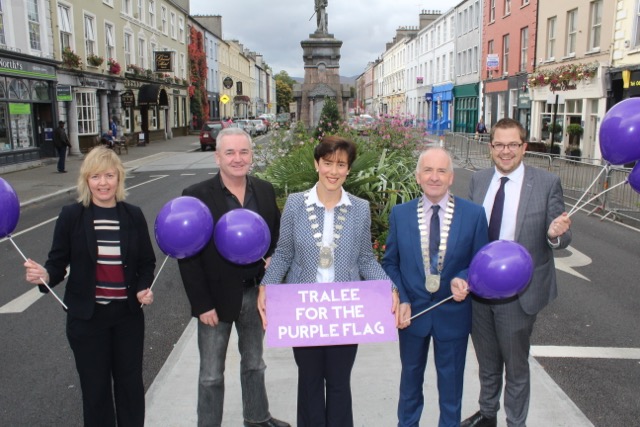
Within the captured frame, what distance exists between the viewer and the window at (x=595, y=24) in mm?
20844

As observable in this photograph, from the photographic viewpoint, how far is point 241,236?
2.85 m

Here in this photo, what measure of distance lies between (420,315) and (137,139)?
34130mm

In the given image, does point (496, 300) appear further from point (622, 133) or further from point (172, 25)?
point (172, 25)

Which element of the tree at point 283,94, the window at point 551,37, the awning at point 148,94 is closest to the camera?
the window at point 551,37

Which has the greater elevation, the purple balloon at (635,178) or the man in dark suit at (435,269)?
the purple balloon at (635,178)

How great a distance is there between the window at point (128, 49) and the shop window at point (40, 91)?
10.8 m

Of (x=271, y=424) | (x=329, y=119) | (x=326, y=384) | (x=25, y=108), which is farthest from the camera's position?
(x=25, y=108)

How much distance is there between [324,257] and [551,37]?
2638 cm

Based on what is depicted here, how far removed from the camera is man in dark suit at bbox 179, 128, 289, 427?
10.2ft

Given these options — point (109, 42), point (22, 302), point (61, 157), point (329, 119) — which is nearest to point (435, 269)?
point (22, 302)

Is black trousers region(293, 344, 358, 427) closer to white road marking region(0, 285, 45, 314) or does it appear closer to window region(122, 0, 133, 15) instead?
white road marking region(0, 285, 45, 314)

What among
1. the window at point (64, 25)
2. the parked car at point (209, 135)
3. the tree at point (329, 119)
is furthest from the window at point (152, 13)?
the tree at point (329, 119)

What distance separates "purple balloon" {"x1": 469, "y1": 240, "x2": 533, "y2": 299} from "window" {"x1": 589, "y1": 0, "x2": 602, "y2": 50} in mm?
21427

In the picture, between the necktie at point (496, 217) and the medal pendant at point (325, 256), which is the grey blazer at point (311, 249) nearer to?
the medal pendant at point (325, 256)
